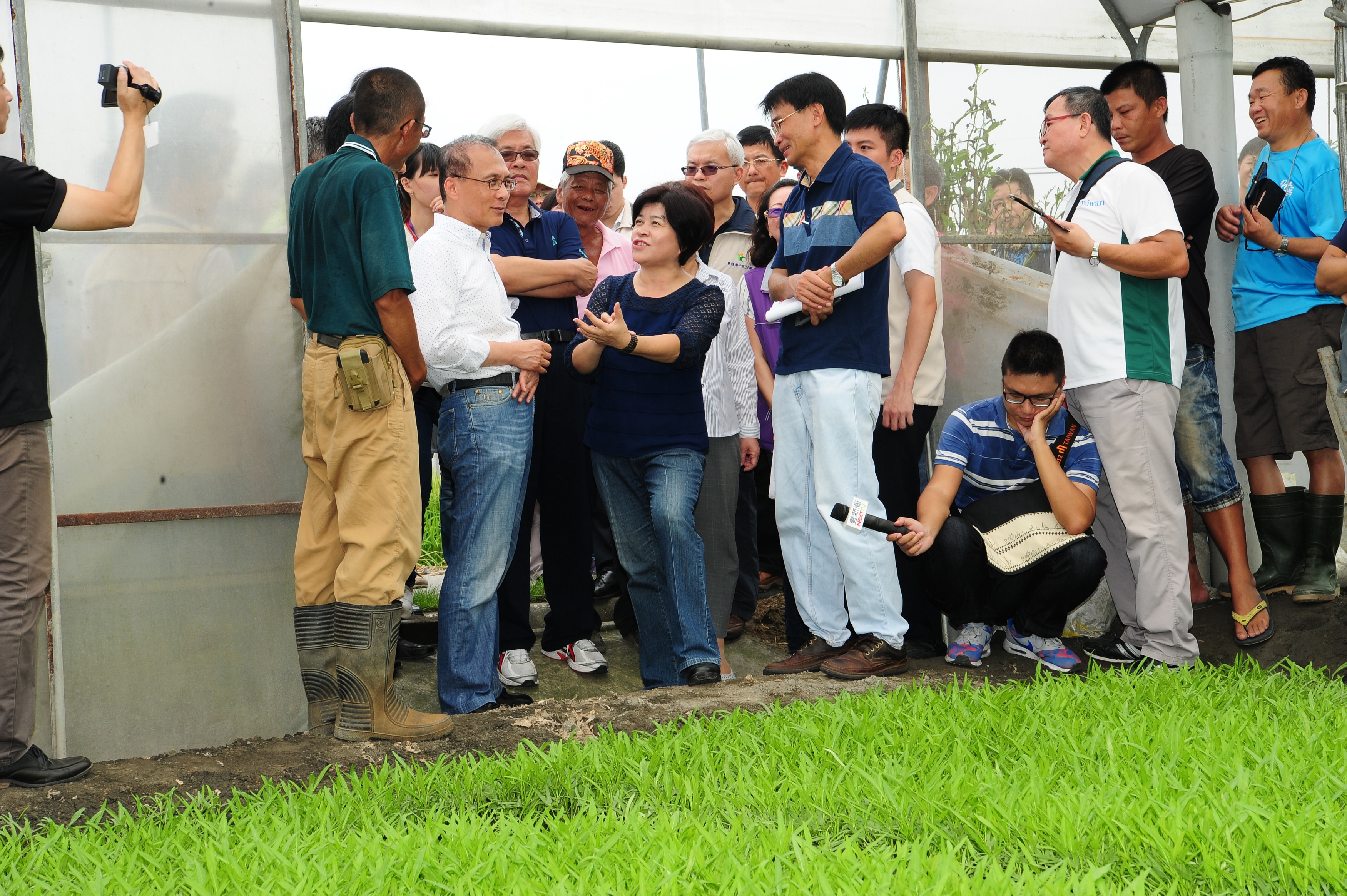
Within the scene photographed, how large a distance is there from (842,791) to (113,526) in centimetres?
285

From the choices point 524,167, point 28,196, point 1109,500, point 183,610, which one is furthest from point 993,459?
point 28,196

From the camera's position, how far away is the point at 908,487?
516 centimetres

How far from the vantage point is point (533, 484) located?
189 inches

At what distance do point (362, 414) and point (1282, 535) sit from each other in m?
3.90

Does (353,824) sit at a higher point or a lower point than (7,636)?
lower

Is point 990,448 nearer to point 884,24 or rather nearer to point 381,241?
point 884,24

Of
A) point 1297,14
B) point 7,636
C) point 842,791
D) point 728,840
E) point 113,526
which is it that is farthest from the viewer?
point 1297,14

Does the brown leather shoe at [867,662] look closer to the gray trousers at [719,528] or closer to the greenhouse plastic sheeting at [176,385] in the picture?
the gray trousers at [719,528]

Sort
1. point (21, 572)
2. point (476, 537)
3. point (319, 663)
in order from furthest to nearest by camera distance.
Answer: point (476, 537), point (319, 663), point (21, 572)

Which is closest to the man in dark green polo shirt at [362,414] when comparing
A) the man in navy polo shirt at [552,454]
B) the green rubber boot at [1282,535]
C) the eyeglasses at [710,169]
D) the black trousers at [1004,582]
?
the man in navy polo shirt at [552,454]

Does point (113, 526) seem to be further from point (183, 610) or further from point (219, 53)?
point (219, 53)

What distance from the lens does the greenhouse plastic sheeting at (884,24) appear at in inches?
209

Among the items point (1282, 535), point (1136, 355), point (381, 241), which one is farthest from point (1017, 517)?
point (381, 241)

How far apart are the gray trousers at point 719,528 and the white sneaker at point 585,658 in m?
0.52
